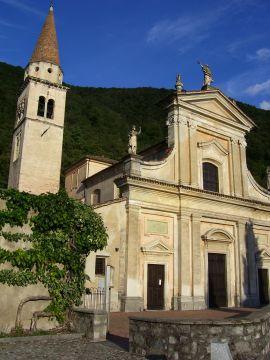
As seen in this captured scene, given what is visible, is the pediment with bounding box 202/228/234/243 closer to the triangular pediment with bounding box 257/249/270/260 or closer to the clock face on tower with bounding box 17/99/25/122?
the triangular pediment with bounding box 257/249/270/260

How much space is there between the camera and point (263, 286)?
2116cm

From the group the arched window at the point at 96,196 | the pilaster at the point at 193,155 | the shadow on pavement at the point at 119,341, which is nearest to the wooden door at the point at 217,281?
the pilaster at the point at 193,155

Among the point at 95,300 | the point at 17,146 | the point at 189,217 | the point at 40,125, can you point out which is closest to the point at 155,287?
the point at 189,217

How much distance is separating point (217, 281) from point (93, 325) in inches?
470

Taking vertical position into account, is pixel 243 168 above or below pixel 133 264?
above

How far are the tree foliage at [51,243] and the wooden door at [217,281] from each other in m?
10.1

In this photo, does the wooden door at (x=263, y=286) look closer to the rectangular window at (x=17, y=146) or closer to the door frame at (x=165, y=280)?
the door frame at (x=165, y=280)

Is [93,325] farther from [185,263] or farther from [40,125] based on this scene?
[40,125]

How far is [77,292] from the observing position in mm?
10078

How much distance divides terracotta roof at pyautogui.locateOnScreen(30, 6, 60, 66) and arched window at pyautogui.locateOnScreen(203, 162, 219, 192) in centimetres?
1358

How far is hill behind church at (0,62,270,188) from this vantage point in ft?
166

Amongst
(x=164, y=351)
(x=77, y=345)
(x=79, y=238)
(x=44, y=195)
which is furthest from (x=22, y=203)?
(x=164, y=351)

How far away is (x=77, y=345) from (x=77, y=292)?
2.11 meters

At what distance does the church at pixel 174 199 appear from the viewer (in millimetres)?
16219
